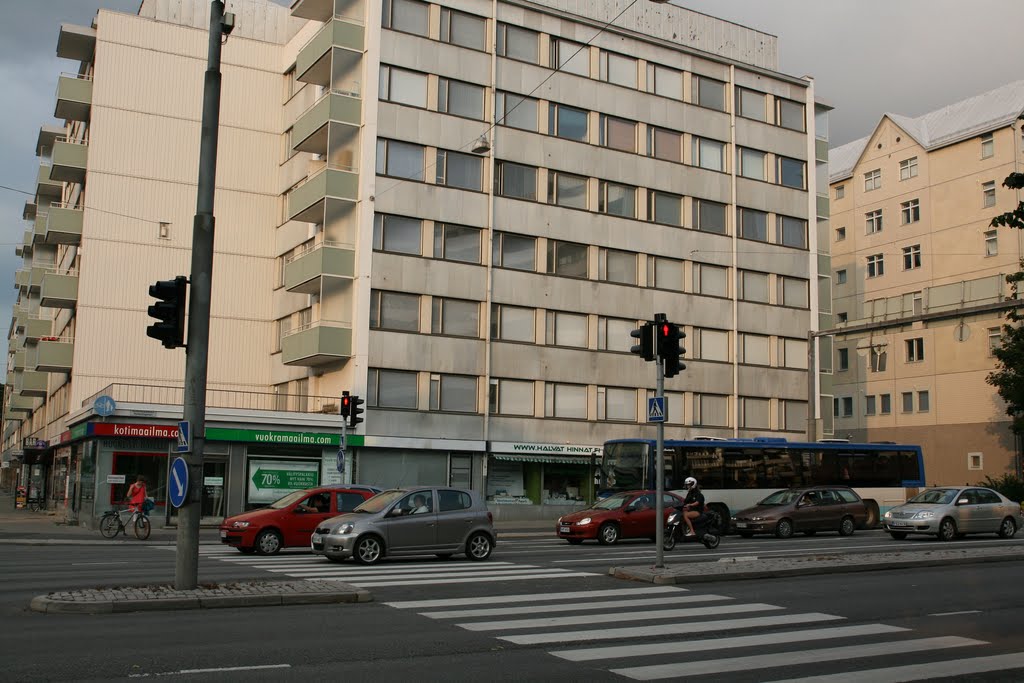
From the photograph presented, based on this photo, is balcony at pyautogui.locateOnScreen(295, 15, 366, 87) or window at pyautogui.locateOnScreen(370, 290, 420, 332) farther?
balcony at pyautogui.locateOnScreen(295, 15, 366, 87)

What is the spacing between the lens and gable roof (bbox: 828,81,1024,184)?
6046cm

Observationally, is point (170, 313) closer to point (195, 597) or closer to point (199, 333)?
point (199, 333)

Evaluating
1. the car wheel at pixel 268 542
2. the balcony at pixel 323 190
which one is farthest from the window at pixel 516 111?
the car wheel at pixel 268 542

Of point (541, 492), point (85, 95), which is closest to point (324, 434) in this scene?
point (541, 492)

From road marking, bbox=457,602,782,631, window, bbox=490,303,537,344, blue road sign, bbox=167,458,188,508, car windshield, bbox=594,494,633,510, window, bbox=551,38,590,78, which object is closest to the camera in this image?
road marking, bbox=457,602,782,631

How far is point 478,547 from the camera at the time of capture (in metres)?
20.8

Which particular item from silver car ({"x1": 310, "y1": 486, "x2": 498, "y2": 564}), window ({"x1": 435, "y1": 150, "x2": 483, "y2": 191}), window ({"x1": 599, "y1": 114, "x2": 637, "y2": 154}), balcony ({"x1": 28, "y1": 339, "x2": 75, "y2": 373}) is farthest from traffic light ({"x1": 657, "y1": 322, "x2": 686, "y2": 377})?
balcony ({"x1": 28, "y1": 339, "x2": 75, "y2": 373})

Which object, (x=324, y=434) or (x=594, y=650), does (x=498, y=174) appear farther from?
(x=594, y=650)

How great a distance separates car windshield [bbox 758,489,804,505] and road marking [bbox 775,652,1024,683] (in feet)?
65.5

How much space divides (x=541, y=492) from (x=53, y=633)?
3376 centimetres

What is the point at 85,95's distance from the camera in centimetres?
4481

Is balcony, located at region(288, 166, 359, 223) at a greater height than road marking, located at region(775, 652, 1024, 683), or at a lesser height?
greater

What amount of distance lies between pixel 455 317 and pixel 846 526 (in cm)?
1765

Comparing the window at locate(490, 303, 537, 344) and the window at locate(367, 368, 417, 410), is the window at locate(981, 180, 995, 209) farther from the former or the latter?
the window at locate(367, 368, 417, 410)
